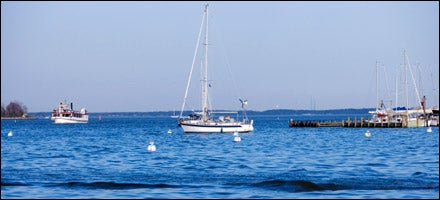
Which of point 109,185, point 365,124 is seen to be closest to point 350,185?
point 109,185

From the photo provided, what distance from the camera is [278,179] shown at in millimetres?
38781

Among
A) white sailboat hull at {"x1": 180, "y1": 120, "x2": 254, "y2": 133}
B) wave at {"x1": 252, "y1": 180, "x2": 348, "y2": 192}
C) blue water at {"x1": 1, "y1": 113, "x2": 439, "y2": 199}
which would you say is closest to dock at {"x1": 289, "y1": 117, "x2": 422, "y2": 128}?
white sailboat hull at {"x1": 180, "y1": 120, "x2": 254, "y2": 133}

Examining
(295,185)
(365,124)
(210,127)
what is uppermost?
(210,127)

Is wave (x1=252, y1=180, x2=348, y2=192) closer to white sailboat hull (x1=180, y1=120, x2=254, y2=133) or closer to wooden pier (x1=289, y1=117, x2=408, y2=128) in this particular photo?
white sailboat hull (x1=180, y1=120, x2=254, y2=133)

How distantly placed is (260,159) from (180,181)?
1725cm

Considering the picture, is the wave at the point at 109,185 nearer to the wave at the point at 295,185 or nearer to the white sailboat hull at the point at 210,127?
the wave at the point at 295,185

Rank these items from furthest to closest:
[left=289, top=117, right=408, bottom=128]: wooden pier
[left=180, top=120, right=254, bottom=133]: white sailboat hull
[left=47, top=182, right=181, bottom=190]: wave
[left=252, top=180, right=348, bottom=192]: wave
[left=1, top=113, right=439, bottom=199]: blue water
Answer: [left=289, top=117, right=408, bottom=128]: wooden pier, [left=180, top=120, right=254, bottom=133]: white sailboat hull, [left=47, top=182, right=181, bottom=190]: wave, [left=252, top=180, right=348, bottom=192]: wave, [left=1, top=113, right=439, bottom=199]: blue water

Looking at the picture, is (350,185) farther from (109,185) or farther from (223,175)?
(109,185)

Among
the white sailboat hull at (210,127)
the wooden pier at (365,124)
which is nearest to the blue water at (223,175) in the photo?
the white sailboat hull at (210,127)

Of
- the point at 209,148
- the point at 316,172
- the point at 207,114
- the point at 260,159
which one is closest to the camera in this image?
the point at 316,172

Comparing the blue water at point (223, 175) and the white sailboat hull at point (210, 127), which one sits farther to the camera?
the white sailboat hull at point (210, 127)

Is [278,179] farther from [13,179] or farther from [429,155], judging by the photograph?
[429,155]

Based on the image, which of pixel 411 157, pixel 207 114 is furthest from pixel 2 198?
pixel 207 114

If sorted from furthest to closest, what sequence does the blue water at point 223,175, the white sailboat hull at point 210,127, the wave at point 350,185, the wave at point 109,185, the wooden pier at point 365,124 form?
the wooden pier at point 365,124
the white sailboat hull at point 210,127
the wave at point 109,185
the wave at point 350,185
the blue water at point 223,175
